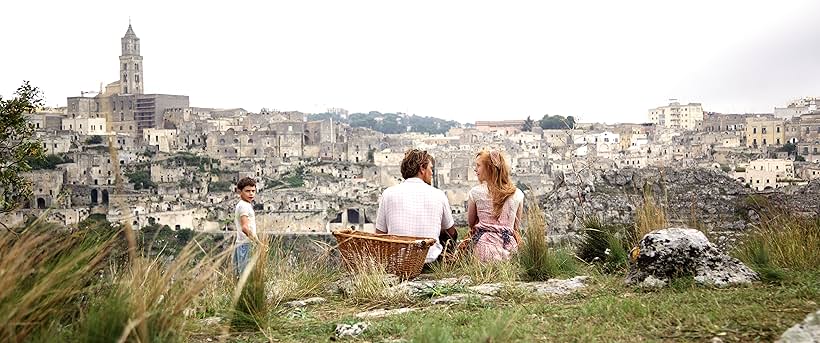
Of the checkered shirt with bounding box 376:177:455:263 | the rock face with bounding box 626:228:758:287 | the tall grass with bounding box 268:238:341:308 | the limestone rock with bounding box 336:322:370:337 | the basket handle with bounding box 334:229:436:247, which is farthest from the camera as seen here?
the checkered shirt with bounding box 376:177:455:263

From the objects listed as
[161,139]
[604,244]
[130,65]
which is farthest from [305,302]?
[130,65]

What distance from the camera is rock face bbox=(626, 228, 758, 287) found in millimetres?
3863

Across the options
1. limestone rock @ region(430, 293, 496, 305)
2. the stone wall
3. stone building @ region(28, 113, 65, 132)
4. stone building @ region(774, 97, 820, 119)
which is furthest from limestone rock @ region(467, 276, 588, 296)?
stone building @ region(774, 97, 820, 119)

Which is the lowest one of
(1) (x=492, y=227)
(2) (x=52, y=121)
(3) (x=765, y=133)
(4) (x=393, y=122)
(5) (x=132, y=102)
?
(1) (x=492, y=227)

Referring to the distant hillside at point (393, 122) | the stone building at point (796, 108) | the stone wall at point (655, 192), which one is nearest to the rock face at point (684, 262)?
the stone wall at point (655, 192)

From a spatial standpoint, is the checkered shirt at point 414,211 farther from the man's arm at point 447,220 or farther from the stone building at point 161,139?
the stone building at point 161,139

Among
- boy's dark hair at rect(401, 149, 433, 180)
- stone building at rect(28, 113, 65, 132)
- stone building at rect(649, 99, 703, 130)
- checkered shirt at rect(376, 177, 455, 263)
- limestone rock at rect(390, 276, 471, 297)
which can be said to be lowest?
Result: limestone rock at rect(390, 276, 471, 297)

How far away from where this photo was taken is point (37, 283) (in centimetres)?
250

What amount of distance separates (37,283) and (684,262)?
2.78 m

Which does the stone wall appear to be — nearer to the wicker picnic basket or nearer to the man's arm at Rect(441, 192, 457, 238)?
the man's arm at Rect(441, 192, 457, 238)

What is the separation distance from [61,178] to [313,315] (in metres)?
47.7

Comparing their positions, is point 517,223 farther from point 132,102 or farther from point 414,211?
point 132,102

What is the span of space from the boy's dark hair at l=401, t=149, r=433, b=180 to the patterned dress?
354 millimetres

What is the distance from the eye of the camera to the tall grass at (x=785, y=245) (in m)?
4.32
